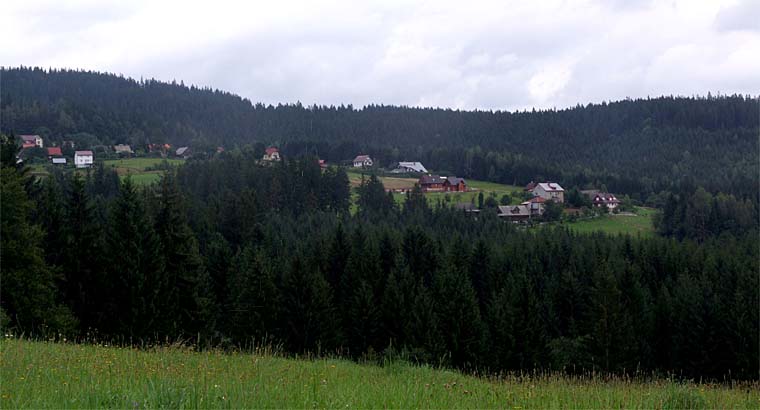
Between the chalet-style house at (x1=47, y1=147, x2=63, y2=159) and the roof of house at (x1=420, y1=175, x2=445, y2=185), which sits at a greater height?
the chalet-style house at (x1=47, y1=147, x2=63, y2=159)

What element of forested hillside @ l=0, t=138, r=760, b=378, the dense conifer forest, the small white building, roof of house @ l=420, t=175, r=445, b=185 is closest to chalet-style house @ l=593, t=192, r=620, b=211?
roof of house @ l=420, t=175, r=445, b=185

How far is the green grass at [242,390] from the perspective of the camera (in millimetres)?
6969

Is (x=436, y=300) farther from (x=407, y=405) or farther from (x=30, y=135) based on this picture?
(x=30, y=135)

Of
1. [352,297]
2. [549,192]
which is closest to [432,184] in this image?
[549,192]

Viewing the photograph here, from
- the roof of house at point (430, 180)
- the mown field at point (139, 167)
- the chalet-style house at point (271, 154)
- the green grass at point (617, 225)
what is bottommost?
the green grass at point (617, 225)

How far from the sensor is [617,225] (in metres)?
114

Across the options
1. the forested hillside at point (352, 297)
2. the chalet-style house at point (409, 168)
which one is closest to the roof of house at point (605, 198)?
the chalet-style house at point (409, 168)

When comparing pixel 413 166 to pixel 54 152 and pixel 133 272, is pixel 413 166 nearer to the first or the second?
pixel 54 152

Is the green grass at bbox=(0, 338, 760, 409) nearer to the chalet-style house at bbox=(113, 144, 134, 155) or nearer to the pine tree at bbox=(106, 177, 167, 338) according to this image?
the pine tree at bbox=(106, 177, 167, 338)

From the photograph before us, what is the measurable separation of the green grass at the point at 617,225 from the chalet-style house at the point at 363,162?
2891 inches

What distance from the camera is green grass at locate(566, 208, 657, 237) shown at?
109375mm

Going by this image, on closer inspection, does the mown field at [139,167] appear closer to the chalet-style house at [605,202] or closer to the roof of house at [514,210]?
the roof of house at [514,210]

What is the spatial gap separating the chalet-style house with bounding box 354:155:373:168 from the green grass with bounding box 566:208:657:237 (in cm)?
7343

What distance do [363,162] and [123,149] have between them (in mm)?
62033
